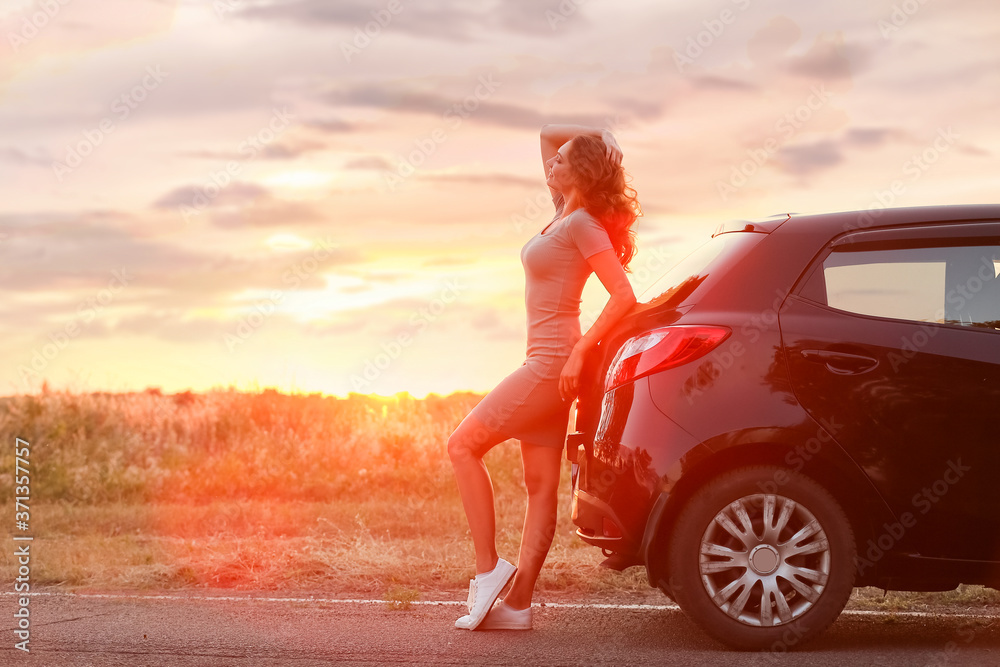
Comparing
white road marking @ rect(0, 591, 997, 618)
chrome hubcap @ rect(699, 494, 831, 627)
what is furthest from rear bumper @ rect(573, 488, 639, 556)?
white road marking @ rect(0, 591, 997, 618)

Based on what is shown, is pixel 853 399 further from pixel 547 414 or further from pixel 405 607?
pixel 405 607

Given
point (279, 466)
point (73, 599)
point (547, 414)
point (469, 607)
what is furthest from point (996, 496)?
point (279, 466)

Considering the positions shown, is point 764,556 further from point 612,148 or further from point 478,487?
point 612,148

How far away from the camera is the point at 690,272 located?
15.6 ft

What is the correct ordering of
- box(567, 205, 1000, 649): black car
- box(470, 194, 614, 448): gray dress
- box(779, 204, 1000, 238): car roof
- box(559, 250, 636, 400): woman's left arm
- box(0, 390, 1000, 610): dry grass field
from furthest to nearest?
box(0, 390, 1000, 610): dry grass field, box(470, 194, 614, 448): gray dress, box(559, 250, 636, 400): woman's left arm, box(779, 204, 1000, 238): car roof, box(567, 205, 1000, 649): black car

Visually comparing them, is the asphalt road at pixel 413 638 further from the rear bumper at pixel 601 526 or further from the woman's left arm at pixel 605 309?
the woman's left arm at pixel 605 309

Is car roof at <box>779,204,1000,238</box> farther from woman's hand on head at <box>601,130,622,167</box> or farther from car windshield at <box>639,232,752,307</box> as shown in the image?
woman's hand on head at <box>601,130,622,167</box>

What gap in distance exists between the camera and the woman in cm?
472

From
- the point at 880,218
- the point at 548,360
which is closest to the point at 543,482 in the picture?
the point at 548,360

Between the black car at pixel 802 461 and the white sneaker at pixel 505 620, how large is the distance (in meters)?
0.80

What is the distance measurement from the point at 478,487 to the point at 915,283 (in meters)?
2.21

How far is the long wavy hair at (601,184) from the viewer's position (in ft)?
15.8

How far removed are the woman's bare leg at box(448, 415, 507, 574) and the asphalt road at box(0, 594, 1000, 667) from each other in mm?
392

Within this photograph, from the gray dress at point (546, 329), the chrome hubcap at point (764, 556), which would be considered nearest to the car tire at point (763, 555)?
the chrome hubcap at point (764, 556)
